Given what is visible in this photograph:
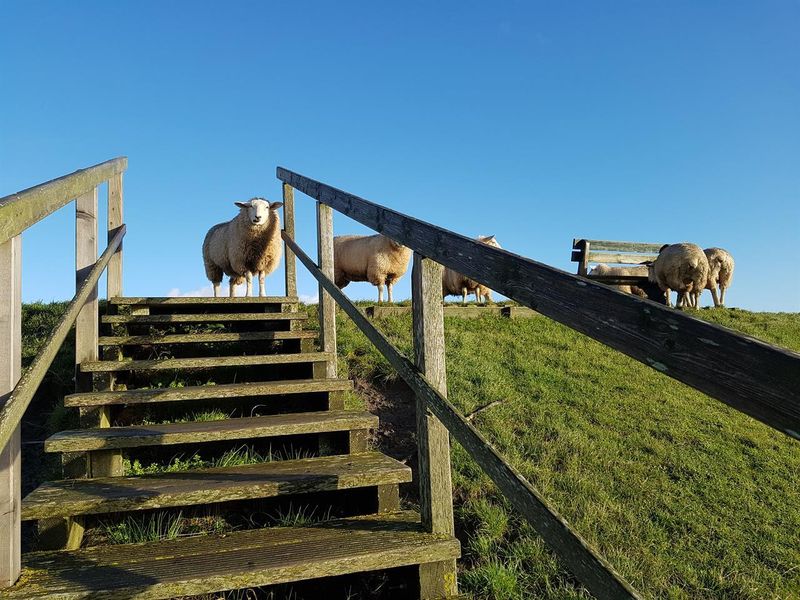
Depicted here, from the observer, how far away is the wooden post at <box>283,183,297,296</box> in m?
6.50

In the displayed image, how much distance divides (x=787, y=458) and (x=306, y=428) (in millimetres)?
5368

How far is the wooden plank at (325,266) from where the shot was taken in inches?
201

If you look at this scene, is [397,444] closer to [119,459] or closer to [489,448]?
[119,459]

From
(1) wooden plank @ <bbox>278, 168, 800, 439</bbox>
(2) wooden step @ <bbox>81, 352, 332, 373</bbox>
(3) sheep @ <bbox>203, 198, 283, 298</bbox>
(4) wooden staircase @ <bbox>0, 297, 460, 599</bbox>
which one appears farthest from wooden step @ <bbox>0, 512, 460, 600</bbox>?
(3) sheep @ <bbox>203, 198, 283, 298</bbox>

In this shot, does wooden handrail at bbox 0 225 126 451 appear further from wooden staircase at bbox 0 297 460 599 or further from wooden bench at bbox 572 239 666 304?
wooden bench at bbox 572 239 666 304

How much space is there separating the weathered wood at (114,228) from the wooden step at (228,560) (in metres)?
3.45

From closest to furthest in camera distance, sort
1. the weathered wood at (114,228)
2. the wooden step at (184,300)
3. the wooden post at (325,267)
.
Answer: the wooden post at (325,267)
the wooden step at (184,300)
the weathered wood at (114,228)

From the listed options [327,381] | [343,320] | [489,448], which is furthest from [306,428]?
A: [343,320]

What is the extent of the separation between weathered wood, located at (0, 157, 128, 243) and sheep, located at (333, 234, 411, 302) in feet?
25.4

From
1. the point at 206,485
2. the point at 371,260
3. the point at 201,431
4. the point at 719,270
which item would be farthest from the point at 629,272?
the point at 206,485

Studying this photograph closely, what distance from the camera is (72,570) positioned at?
105 inches

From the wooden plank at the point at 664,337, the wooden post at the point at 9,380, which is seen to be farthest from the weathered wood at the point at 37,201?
the wooden plank at the point at 664,337

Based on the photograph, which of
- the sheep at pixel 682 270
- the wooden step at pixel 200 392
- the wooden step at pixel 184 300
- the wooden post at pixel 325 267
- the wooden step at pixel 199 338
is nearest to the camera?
the wooden step at pixel 200 392

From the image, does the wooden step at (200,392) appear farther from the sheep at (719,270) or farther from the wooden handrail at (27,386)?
the sheep at (719,270)
